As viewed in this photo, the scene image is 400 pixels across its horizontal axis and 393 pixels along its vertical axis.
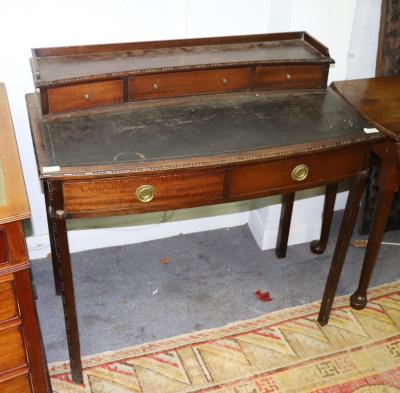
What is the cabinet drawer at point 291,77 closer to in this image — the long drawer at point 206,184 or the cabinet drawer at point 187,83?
the cabinet drawer at point 187,83

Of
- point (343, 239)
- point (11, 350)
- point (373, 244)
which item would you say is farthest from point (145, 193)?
point (373, 244)

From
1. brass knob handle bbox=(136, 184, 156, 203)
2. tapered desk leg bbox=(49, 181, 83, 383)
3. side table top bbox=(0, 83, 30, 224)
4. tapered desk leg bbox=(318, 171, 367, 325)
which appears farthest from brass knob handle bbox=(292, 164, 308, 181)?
side table top bbox=(0, 83, 30, 224)

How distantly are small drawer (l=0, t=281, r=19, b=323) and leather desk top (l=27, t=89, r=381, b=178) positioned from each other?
35cm

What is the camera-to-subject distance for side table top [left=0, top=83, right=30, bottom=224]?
59.9 inches

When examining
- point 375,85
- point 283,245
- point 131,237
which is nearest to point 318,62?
point 375,85

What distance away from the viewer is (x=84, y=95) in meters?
2.02

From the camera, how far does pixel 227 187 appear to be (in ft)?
6.26

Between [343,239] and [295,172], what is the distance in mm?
476

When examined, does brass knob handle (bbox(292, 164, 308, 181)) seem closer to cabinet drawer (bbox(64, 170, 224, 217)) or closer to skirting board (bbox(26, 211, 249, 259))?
cabinet drawer (bbox(64, 170, 224, 217))

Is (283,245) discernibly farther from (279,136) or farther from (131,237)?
(279,136)

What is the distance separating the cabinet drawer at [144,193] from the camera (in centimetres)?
176

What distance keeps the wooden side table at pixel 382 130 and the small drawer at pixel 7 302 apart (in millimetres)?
1474

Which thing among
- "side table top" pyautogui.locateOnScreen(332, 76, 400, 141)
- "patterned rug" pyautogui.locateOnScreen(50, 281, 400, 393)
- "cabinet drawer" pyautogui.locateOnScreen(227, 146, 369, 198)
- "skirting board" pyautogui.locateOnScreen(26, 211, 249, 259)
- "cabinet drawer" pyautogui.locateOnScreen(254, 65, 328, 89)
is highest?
"cabinet drawer" pyautogui.locateOnScreen(254, 65, 328, 89)

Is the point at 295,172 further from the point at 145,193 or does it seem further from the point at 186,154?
the point at 145,193
